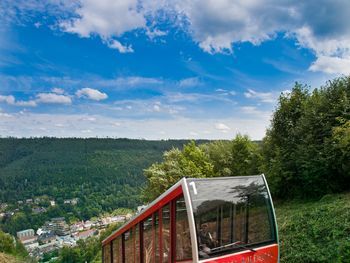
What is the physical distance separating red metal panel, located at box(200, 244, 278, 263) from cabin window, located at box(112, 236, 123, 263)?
16.2ft

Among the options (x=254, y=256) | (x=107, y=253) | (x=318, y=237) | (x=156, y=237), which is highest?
(x=156, y=237)

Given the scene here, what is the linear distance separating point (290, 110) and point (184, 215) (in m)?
21.4

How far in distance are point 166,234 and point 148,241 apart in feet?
3.90

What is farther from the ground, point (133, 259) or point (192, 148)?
point (192, 148)

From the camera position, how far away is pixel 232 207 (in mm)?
5508

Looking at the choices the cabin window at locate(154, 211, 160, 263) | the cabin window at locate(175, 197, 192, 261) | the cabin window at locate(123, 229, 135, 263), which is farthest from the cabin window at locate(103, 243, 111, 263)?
the cabin window at locate(175, 197, 192, 261)

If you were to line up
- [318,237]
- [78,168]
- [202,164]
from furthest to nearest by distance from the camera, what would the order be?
[78,168] < [202,164] < [318,237]

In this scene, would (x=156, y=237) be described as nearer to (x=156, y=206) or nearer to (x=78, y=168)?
(x=156, y=206)

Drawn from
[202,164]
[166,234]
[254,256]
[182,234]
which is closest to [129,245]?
[166,234]

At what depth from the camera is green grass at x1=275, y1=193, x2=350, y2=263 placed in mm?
7531

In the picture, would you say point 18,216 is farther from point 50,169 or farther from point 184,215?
point 184,215

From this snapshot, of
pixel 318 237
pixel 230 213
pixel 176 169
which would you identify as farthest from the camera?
pixel 176 169

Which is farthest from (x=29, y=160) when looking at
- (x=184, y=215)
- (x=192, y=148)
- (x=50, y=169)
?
(x=184, y=215)

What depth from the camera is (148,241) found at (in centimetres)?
655
